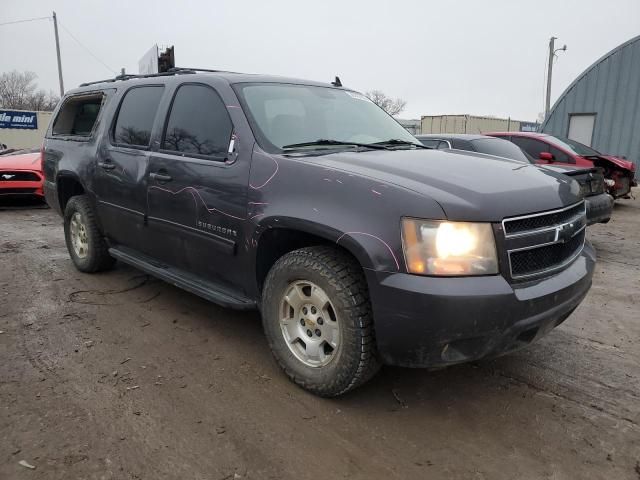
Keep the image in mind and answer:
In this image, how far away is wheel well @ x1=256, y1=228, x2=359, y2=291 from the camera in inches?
116

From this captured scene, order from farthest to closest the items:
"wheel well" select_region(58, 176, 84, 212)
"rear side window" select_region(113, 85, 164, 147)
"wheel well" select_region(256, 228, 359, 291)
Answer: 1. "wheel well" select_region(58, 176, 84, 212)
2. "rear side window" select_region(113, 85, 164, 147)
3. "wheel well" select_region(256, 228, 359, 291)

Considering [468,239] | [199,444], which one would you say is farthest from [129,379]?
[468,239]

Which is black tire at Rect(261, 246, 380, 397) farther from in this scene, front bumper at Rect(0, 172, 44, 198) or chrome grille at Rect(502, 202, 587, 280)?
front bumper at Rect(0, 172, 44, 198)

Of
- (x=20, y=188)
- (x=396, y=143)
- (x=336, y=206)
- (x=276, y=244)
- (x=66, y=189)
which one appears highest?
(x=396, y=143)

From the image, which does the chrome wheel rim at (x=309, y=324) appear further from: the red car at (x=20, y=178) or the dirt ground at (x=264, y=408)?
the red car at (x=20, y=178)

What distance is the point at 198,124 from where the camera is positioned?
3580 millimetres

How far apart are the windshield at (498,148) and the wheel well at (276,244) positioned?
15.9ft

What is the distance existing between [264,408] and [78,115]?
3.97 meters

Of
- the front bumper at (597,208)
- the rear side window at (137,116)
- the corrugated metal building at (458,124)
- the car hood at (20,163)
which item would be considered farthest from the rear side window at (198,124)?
the corrugated metal building at (458,124)

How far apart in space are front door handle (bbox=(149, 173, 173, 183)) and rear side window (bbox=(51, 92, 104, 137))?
4.69 feet

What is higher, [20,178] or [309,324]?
[309,324]

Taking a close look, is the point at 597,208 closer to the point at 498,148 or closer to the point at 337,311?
the point at 498,148

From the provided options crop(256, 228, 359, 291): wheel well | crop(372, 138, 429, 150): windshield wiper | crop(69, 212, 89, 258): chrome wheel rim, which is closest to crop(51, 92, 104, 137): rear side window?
crop(69, 212, 89, 258): chrome wheel rim

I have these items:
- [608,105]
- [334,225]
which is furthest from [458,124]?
[334,225]
